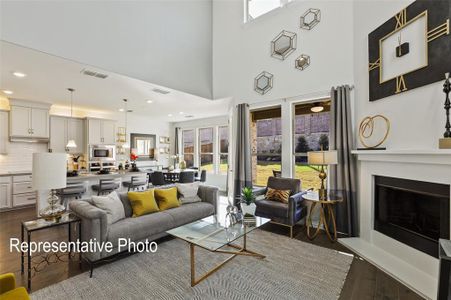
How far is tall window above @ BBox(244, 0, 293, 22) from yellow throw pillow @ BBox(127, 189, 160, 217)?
455 centimetres

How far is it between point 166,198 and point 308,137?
2.92 m

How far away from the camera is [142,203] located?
318 cm

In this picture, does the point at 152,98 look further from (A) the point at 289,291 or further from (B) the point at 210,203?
(A) the point at 289,291

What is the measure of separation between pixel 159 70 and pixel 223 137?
153 inches

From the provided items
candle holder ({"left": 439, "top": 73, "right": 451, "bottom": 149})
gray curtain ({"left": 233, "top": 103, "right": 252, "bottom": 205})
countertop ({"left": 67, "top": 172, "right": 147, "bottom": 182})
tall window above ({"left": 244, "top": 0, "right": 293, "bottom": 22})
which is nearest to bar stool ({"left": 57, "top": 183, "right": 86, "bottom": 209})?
countertop ({"left": 67, "top": 172, "right": 147, "bottom": 182})

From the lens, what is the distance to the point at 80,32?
3.21 m

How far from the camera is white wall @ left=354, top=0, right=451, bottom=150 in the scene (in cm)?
243

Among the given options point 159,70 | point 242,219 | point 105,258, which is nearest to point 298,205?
point 242,219

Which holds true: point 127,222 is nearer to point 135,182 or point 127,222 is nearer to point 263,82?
point 135,182

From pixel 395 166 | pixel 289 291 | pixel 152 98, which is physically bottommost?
pixel 289 291

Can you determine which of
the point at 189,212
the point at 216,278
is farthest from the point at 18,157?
the point at 216,278

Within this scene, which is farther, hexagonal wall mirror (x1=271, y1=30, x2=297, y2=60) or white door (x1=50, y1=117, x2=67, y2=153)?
white door (x1=50, y1=117, x2=67, y2=153)

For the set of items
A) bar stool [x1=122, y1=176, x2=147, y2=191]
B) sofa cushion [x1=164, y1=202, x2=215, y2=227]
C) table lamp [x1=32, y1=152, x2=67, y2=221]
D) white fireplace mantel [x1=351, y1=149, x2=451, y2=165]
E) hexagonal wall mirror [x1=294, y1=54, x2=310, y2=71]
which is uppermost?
hexagonal wall mirror [x1=294, y1=54, x2=310, y2=71]

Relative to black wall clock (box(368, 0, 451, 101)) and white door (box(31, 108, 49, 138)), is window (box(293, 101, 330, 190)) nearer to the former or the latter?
black wall clock (box(368, 0, 451, 101))
